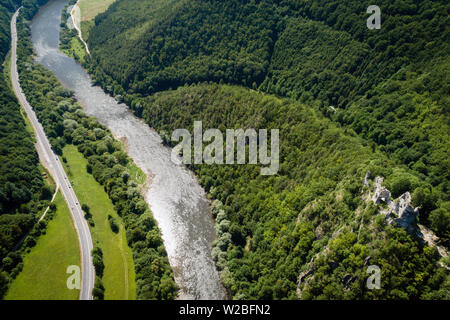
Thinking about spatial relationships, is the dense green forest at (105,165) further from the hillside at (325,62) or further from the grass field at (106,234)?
the hillside at (325,62)

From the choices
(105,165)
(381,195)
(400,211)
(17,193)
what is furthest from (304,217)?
(17,193)

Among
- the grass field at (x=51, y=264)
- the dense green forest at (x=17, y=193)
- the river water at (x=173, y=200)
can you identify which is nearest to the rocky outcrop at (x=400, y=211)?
the river water at (x=173, y=200)

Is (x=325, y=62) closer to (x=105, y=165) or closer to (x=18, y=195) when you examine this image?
(x=105, y=165)

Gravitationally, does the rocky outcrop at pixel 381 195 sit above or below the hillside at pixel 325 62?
below

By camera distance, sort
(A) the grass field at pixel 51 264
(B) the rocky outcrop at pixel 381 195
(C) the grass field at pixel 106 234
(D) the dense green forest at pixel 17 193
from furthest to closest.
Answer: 1. (D) the dense green forest at pixel 17 193
2. (C) the grass field at pixel 106 234
3. (A) the grass field at pixel 51 264
4. (B) the rocky outcrop at pixel 381 195

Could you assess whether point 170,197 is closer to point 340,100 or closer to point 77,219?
point 77,219
